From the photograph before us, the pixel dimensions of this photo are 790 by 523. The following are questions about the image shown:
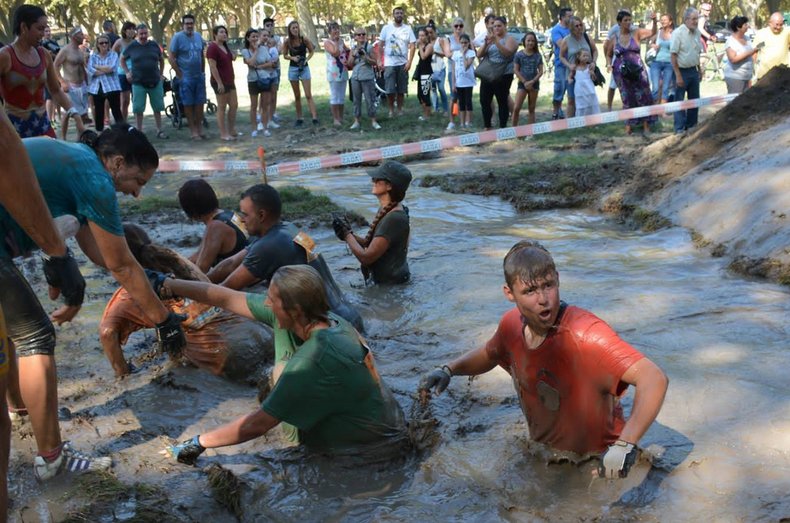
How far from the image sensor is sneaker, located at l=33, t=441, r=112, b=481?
3684 millimetres

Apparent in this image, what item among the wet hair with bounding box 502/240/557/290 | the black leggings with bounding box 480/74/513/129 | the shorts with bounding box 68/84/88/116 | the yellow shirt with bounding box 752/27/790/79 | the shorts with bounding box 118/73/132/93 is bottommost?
the wet hair with bounding box 502/240/557/290

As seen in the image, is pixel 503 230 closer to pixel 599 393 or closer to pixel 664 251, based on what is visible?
pixel 664 251

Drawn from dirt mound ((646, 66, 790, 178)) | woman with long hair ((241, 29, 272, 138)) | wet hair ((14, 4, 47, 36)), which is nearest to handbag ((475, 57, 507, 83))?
woman with long hair ((241, 29, 272, 138))

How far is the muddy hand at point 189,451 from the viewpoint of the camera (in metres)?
3.72

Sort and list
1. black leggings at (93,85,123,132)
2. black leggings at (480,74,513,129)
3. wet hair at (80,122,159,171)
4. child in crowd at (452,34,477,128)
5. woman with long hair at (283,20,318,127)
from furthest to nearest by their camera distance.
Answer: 1. woman with long hair at (283,20,318,127)
2. black leggings at (93,85,123,132)
3. child in crowd at (452,34,477,128)
4. black leggings at (480,74,513,129)
5. wet hair at (80,122,159,171)

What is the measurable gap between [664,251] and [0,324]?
628 cm

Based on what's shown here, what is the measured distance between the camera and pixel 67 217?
3.82 meters

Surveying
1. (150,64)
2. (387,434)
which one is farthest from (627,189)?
(150,64)

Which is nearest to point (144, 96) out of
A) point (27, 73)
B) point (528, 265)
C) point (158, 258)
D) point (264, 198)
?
point (27, 73)

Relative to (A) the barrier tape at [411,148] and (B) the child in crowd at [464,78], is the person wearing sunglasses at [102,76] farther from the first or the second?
(B) the child in crowd at [464,78]

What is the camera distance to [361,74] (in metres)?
15.5

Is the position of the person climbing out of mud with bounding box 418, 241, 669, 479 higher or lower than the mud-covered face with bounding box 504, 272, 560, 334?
lower

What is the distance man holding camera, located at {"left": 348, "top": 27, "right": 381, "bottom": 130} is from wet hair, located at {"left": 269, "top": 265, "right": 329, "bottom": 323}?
1227 centimetres

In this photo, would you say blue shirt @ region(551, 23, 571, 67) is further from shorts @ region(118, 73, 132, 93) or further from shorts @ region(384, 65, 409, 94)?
shorts @ region(118, 73, 132, 93)
